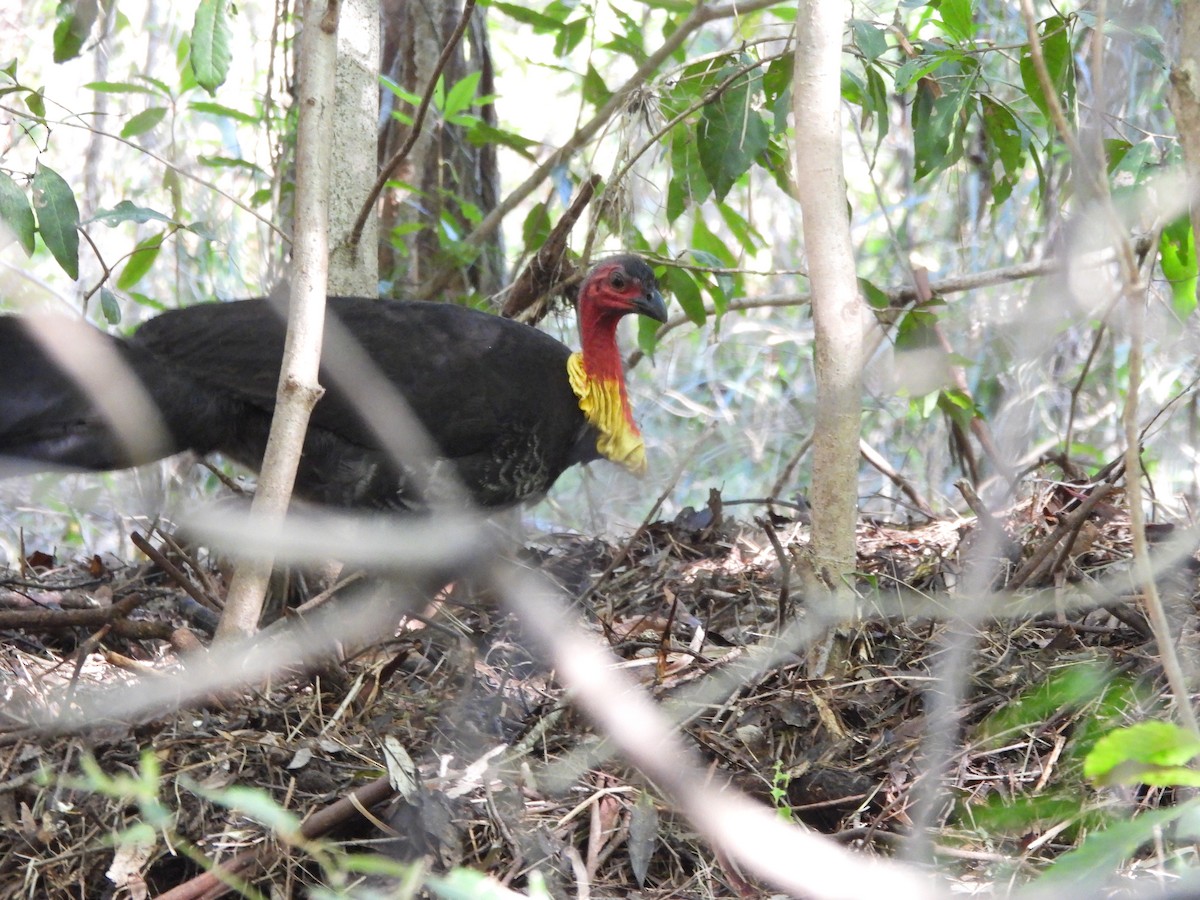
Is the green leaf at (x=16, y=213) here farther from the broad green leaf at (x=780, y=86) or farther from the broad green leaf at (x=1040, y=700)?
the broad green leaf at (x=1040, y=700)

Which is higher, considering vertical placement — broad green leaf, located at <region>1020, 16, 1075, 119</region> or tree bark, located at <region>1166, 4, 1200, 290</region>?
broad green leaf, located at <region>1020, 16, 1075, 119</region>

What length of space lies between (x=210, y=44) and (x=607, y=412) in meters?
1.45

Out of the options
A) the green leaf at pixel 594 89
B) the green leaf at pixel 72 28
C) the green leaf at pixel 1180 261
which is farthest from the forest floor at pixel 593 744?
the green leaf at pixel 594 89

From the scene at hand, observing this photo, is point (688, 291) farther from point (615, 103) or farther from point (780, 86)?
point (780, 86)

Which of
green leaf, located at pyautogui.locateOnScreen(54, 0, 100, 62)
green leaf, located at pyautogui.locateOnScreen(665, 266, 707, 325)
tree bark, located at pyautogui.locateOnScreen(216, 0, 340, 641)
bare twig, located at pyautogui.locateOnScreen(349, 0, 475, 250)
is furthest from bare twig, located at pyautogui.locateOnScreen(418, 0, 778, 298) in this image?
green leaf, located at pyautogui.locateOnScreen(54, 0, 100, 62)

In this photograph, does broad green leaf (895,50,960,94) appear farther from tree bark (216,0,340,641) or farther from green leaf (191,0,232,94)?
green leaf (191,0,232,94)

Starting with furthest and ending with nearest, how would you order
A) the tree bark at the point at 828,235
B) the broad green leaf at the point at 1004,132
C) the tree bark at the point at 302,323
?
the broad green leaf at the point at 1004,132 → the tree bark at the point at 302,323 → the tree bark at the point at 828,235

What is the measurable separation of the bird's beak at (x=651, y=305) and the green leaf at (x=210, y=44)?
4.24 ft

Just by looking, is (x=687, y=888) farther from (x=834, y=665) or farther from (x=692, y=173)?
(x=692, y=173)

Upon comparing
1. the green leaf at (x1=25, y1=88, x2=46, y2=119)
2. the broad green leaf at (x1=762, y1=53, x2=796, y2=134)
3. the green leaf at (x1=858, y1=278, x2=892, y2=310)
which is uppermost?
the broad green leaf at (x1=762, y1=53, x2=796, y2=134)

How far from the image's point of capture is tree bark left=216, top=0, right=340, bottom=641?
7.04ft

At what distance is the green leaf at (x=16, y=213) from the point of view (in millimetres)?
2369

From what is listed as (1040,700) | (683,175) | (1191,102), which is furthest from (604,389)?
(1191,102)

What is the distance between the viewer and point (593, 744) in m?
1.95
